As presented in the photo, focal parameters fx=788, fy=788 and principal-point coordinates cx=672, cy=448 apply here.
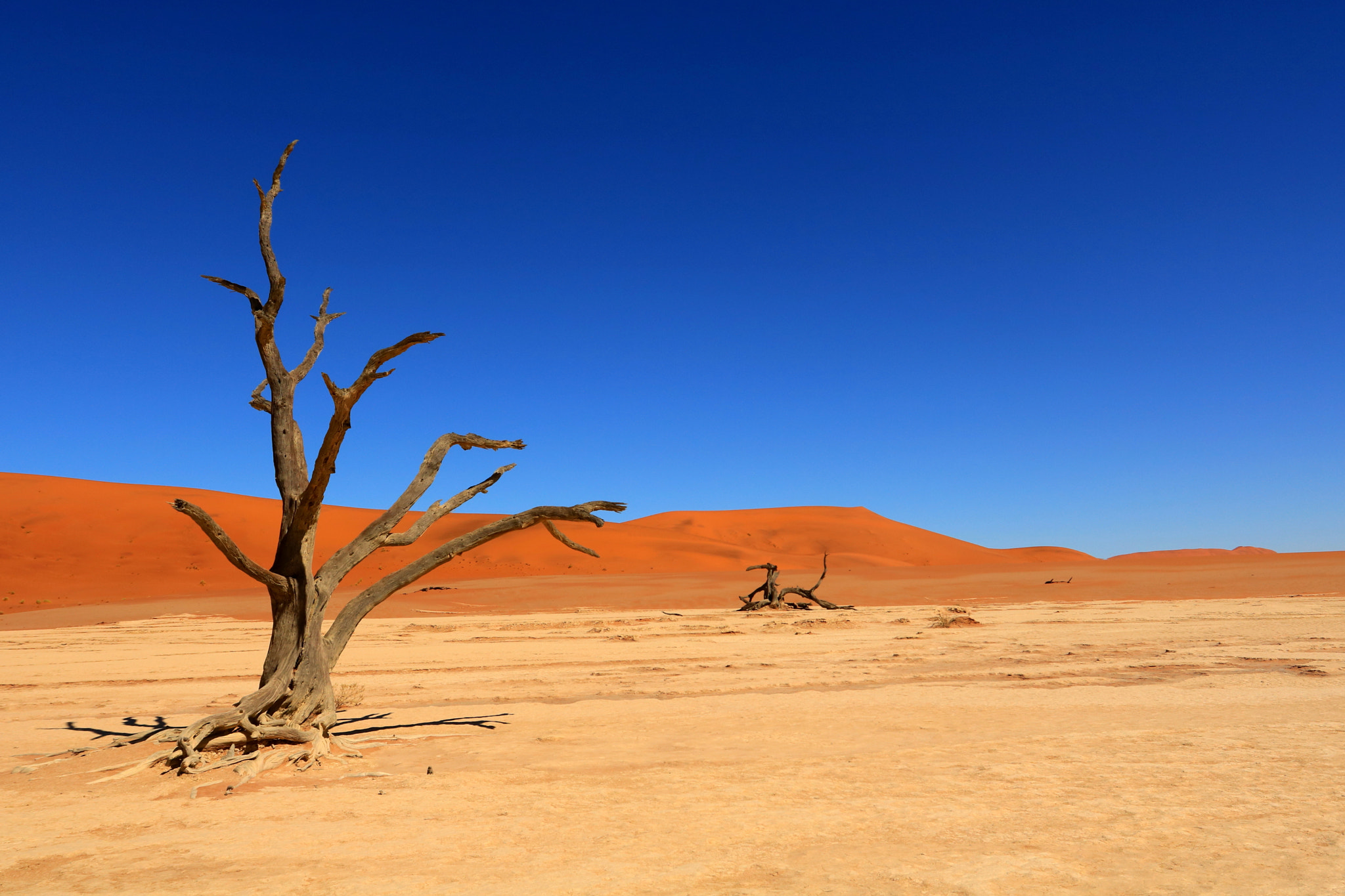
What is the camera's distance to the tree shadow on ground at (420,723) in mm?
7641

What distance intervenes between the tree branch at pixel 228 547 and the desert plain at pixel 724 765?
152cm

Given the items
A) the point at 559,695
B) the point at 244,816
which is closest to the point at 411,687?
the point at 559,695

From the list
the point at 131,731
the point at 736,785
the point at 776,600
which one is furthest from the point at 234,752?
the point at 776,600

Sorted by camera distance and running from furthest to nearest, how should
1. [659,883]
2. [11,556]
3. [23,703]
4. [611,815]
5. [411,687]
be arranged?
1. [11,556]
2. [411,687]
3. [23,703]
4. [611,815]
5. [659,883]

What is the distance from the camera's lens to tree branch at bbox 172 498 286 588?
19.9 feet

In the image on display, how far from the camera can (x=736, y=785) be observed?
18.5 ft

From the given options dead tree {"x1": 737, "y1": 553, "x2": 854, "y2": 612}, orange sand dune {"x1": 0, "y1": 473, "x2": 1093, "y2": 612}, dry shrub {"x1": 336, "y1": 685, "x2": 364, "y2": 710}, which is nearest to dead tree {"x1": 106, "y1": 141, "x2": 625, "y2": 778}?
dry shrub {"x1": 336, "y1": 685, "x2": 364, "y2": 710}

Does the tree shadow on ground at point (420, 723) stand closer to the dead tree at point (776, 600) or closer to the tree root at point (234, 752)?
the tree root at point (234, 752)

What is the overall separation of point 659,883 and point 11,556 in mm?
42304

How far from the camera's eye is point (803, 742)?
6953mm

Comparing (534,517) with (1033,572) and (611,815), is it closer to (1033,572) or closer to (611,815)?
(611,815)

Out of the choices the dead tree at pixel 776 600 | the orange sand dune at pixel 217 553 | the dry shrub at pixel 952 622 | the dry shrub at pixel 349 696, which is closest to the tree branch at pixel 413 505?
the dry shrub at pixel 349 696

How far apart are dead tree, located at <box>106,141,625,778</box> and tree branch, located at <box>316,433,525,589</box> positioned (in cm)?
2

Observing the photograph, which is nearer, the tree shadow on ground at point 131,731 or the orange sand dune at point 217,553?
the tree shadow on ground at point 131,731
